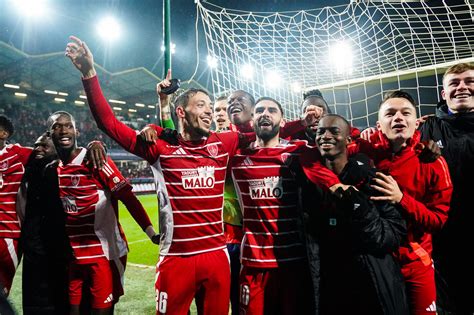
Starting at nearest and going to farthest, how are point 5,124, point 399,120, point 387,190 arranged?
point 387,190 → point 399,120 → point 5,124

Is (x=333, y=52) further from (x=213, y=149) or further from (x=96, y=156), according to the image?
(x=96, y=156)

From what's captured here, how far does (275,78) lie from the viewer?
31.0 ft

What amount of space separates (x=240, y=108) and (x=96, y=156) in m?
1.48

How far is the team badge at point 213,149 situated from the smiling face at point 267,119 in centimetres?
35

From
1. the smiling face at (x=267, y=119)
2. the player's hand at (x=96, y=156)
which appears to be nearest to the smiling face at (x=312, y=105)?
the smiling face at (x=267, y=119)

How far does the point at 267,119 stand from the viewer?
2.68m

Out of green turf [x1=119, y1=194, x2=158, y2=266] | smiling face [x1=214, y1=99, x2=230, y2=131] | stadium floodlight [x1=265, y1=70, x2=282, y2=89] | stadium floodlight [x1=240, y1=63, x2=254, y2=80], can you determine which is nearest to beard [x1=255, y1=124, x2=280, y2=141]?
smiling face [x1=214, y1=99, x2=230, y2=131]

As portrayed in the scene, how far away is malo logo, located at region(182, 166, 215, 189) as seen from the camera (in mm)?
2512

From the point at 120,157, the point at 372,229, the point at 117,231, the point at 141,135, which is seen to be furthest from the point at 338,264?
the point at 120,157

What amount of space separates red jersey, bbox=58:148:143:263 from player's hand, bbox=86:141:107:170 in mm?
92

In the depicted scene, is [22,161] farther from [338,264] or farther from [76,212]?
[338,264]

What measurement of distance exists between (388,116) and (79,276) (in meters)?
2.81

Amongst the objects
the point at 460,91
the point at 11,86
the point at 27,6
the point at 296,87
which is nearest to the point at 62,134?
the point at 460,91

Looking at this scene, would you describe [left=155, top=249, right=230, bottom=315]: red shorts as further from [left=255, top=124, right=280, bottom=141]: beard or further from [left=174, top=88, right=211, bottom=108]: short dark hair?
[left=174, top=88, right=211, bottom=108]: short dark hair
